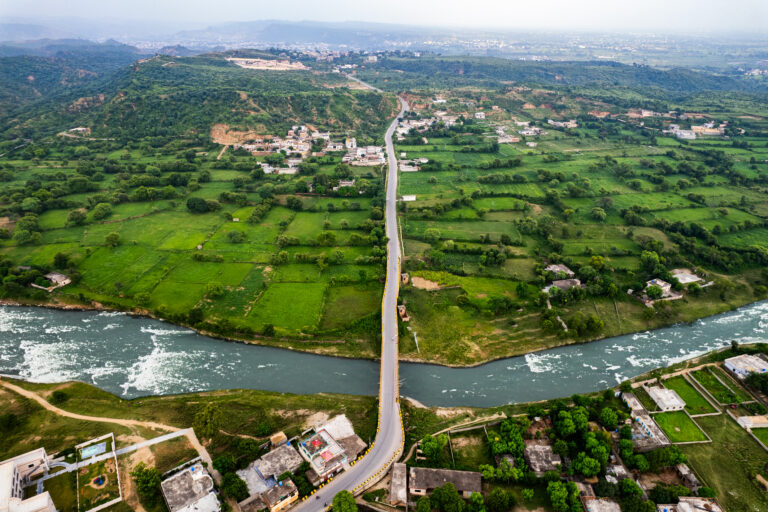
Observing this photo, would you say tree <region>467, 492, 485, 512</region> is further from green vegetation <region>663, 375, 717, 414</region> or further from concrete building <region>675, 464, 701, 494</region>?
green vegetation <region>663, 375, 717, 414</region>

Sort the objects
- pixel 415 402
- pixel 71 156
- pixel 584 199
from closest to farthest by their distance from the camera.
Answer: pixel 415 402 → pixel 584 199 → pixel 71 156

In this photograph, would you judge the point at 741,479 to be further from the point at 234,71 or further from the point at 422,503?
the point at 234,71

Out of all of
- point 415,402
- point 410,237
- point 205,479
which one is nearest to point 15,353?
point 205,479

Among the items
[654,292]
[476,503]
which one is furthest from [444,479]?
[654,292]

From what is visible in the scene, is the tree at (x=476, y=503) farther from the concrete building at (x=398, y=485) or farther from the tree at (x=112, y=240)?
the tree at (x=112, y=240)

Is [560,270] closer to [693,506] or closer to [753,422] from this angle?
[753,422]

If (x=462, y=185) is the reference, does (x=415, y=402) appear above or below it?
below
